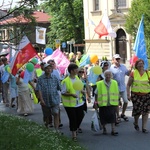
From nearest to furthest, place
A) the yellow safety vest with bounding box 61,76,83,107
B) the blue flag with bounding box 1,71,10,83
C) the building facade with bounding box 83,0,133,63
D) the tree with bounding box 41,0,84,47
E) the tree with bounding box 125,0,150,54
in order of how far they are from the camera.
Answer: the yellow safety vest with bounding box 61,76,83,107
the blue flag with bounding box 1,71,10,83
the tree with bounding box 125,0,150,54
the building facade with bounding box 83,0,133,63
the tree with bounding box 41,0,84,47

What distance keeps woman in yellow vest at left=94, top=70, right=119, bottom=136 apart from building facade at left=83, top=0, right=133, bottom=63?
35.3m

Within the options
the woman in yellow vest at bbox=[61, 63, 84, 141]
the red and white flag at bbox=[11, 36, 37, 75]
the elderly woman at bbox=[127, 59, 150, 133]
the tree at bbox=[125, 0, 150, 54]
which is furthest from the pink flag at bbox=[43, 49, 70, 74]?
the tree at bbox=[125, 0, 150, 54]

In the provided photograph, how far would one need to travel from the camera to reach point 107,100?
10281 mm

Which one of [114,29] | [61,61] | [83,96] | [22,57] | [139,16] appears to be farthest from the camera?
[114,29]

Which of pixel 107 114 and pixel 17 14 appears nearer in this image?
pixel 17 14

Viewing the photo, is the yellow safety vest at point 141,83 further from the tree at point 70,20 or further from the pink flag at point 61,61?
the tree at point 70,20

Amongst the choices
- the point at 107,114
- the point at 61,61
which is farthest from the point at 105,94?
the point at 61,61

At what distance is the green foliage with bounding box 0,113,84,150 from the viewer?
8.19m

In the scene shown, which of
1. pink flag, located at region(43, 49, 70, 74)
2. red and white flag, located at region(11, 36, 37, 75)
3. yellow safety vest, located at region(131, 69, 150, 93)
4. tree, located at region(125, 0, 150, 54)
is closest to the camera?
yellow safety vest, located at region(131, 69, 150, 93)

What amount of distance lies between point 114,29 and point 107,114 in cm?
3726

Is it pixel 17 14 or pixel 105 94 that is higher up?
pixel 17 14

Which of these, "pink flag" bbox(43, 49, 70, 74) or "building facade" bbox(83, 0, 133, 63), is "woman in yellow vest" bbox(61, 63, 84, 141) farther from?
"building facade" bbox(83, 0, 133, 63)

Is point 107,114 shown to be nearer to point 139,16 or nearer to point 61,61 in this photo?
point 61,61

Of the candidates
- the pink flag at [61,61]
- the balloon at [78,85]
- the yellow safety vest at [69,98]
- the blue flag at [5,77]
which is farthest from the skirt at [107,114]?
the blue flag at [5,77]
